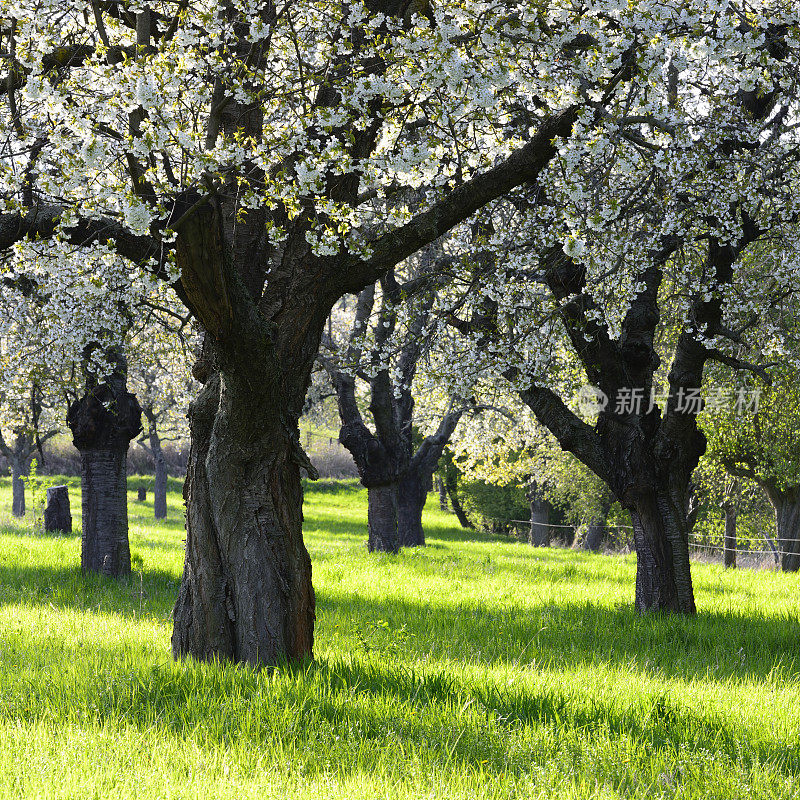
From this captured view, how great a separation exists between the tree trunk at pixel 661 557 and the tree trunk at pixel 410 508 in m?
10.8

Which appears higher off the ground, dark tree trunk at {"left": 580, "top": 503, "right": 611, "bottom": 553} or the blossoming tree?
the blossoming tree

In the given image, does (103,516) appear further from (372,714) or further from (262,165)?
(262,165)

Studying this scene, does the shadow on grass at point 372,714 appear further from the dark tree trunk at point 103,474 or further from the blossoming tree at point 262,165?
the dark tree trunk at point 103,474

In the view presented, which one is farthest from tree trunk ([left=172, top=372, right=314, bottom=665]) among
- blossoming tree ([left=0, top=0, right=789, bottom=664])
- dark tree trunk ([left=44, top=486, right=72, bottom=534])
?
dark tree trunk ([left=44, top=486, right=72, bottom=534])

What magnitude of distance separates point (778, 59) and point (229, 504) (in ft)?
20.3

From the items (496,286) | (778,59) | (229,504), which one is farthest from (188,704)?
(778,59)

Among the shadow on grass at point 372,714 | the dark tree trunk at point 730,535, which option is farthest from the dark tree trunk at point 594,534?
the shadow on grass at point 372,714

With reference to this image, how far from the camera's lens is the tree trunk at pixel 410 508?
67.0 ft

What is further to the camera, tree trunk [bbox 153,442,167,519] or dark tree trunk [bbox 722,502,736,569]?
tree trunk [bbox 153,442,167,519]

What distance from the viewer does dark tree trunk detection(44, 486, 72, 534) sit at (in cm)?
1695

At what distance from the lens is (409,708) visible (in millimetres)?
4891

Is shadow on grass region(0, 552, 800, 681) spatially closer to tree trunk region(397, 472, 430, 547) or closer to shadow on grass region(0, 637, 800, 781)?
shadow on grass region(0, 637, 800, 781)

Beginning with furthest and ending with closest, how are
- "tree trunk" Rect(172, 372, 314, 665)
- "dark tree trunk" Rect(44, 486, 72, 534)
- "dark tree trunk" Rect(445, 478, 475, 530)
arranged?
"dark tree trunk" Rect(445, 478, 475, 530), "dark tree trunk" Rect(44, 486, 72, 534), "tree trunk" Rect(172, 372, 314, 665)

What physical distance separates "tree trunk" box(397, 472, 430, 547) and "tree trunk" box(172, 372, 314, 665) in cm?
1419
